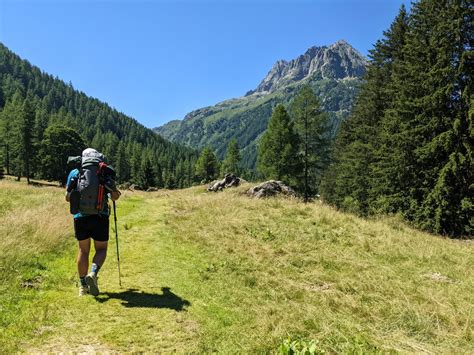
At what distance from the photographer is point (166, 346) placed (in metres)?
4.36

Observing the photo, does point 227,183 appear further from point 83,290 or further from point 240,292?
point 83,290

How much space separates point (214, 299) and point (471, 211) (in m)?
17.9

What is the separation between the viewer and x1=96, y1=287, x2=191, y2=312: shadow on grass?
565 cm

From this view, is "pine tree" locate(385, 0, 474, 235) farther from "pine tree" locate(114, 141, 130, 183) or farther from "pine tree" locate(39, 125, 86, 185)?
"pine tree" locate(114, 141, 130, 183)

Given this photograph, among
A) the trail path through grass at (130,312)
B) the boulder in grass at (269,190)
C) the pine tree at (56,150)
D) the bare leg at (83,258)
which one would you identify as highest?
the pine tree at (56,150)

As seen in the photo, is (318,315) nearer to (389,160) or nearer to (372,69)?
(389,160)

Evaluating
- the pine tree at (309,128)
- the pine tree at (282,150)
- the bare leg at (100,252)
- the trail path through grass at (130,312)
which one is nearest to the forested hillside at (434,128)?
the pine tree at (309,128)

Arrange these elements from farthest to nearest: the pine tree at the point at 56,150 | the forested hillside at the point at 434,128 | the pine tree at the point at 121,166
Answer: the pine tree at the point at 121,166, the pine tree at the point at 56,150, the forested hillside at the point at 434,128

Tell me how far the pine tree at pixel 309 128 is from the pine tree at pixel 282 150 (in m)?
1.15

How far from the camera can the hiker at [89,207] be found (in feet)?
19.6

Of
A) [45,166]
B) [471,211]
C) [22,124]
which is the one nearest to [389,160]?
[471,211]

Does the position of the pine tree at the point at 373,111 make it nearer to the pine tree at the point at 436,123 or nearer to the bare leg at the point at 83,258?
the pine tree at the point at 436,123

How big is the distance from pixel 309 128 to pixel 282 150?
4044 mm

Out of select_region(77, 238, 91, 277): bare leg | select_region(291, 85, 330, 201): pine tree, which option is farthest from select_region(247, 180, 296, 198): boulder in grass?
select_region(77, 238, 91, 277): bare leg
